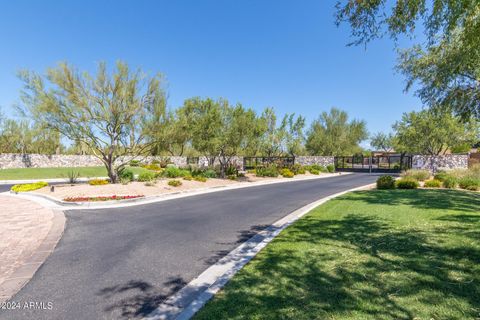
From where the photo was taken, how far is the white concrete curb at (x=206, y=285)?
10.8ft

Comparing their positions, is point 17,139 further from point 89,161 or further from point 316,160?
point 316,160

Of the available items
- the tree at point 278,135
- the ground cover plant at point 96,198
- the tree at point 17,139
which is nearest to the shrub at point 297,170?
the tree at point 278,135

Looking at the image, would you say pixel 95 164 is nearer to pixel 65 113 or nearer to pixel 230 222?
pixel 65 113

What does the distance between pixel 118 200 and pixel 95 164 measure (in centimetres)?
3482

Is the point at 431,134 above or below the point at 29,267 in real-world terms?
above

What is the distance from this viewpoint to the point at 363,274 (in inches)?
157

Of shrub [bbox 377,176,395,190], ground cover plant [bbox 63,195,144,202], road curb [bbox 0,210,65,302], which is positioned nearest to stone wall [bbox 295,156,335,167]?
shrub [bbox 377,176,395,190]

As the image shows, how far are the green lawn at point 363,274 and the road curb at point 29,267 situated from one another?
326cm

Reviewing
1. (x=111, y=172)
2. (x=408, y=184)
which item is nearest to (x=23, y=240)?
(x=111, y=172)

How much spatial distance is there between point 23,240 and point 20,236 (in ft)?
1.49

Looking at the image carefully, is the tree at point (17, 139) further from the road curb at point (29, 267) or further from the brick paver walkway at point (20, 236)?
the road curb at point (29, 267)

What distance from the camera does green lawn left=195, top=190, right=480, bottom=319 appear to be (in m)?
3.06

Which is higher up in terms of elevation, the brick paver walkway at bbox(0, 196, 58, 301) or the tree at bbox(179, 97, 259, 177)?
the tree at bbox(179, 97, 259, 177)

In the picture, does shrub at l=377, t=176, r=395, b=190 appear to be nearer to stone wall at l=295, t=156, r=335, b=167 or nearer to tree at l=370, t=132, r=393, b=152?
stone wall at l=295, t=156, r=335, b=167
